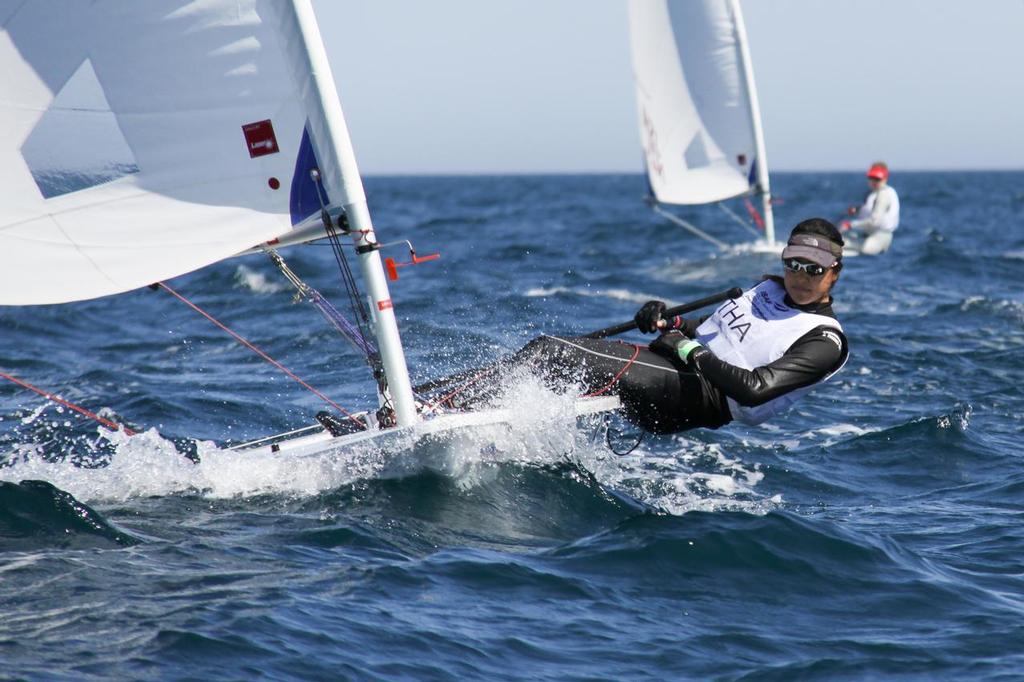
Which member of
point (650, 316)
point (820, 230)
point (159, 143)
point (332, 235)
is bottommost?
point (650, 316)

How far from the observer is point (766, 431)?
8.12 metres

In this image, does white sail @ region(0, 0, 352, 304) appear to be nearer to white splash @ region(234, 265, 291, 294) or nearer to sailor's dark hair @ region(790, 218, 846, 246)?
sailor's dark hair @ region(790, 218, 846, 246)

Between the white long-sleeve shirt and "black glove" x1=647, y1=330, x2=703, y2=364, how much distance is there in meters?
12.6

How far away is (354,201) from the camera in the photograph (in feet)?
18.2

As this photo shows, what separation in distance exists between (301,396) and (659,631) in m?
4.91

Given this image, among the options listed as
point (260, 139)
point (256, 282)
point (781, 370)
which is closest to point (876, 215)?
point (256, 282)

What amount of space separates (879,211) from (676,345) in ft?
42.8

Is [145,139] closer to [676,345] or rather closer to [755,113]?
[676,345]

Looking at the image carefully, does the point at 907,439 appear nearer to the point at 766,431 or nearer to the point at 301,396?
the point at 766,431

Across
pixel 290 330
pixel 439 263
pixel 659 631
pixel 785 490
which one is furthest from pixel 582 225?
pixel 659 631

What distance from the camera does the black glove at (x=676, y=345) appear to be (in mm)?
5621

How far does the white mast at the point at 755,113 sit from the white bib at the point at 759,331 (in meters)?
13.0

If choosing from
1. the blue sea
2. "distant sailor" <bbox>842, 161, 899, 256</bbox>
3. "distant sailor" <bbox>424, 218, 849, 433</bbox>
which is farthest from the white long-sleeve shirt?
"distant sailor" <bbox>424, 218, 849, 433</bbox>

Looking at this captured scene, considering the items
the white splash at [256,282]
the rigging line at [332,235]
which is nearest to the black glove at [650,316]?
the rigging line at [332,235]
